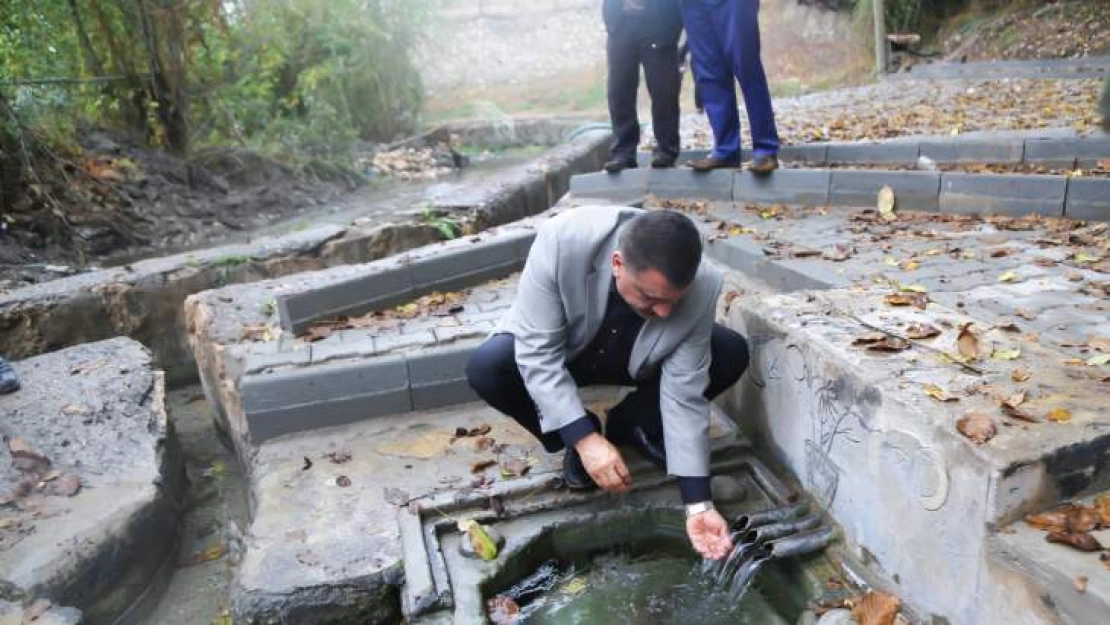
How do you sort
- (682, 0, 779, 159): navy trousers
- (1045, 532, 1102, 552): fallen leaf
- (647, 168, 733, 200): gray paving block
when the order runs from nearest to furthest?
1. (1045, 532, 1102, 552): fallen leaf
2. (682, 0, 779, 159): navy trousers
3. (647, 168, 733, 200): gray paving block

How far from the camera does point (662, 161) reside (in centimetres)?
545

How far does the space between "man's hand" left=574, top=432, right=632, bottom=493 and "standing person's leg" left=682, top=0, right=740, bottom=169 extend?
310cm

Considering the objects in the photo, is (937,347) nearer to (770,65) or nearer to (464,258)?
(464,258)

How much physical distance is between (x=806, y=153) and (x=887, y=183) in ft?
4.02

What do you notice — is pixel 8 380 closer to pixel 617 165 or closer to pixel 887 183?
pixel 617 165

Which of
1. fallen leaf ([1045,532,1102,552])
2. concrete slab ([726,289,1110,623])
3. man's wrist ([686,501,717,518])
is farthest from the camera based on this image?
man's wrist ([686,501,717,518])

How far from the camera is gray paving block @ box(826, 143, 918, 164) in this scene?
17.3ft

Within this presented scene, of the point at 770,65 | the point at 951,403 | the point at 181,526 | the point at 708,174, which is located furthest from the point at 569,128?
the point at 951,403

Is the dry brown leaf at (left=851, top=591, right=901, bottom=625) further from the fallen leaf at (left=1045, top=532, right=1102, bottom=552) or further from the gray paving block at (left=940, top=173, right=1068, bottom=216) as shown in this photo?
the gray paving block at (left=940, top=173, right=1068, bottom=216)

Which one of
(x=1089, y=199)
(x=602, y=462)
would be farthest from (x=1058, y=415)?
(x=1089, y=199)

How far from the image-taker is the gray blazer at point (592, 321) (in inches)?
98.2

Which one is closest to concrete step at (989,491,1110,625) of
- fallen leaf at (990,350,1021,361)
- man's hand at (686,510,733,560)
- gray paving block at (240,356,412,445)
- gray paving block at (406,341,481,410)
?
fallen leaf at (990,350,1021,361)

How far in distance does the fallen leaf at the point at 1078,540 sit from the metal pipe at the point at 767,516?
0.91 metres

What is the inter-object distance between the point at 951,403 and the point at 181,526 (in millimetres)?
3148
